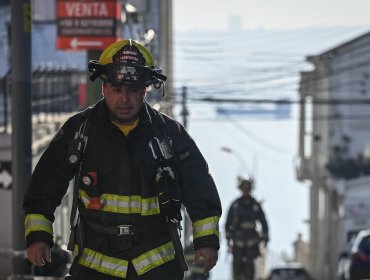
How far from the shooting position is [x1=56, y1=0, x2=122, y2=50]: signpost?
838 inches

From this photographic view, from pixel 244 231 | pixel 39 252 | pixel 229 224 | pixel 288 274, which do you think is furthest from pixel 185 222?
pixel 39 252

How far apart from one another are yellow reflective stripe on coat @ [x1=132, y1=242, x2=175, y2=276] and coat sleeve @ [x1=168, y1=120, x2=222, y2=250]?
0.62 feet

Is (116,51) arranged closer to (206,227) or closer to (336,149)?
(206,227)

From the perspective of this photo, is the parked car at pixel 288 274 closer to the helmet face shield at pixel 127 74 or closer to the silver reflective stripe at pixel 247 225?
the silver reflective stripe at pixel 247 225

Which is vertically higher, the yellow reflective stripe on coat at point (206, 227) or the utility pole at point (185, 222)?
the yellow reflective stripe on coat at point (206, 227)

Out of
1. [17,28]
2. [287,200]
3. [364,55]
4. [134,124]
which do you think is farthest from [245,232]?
[287,200]

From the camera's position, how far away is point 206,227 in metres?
7.44

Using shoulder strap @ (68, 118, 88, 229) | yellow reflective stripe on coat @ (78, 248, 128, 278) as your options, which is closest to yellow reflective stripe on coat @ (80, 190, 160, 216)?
shoulder strap @ (68, 118, 88, 229)

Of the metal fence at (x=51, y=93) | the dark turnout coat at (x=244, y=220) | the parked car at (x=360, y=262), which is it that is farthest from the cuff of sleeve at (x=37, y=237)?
the parked car at (x=360, y=262)

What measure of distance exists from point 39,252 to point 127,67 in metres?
1.10

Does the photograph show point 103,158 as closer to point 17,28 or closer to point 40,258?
point 40,258

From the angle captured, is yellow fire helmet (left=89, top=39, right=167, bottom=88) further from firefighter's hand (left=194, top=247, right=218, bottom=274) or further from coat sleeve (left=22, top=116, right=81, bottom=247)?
firefighter's hand (left=194, top=247, right=218, bottom=274)

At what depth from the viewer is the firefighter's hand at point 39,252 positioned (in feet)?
24.4

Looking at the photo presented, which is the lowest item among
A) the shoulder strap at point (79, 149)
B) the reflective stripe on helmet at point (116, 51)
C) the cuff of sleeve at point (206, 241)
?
the cuff of sleeve at point (206, 241)
